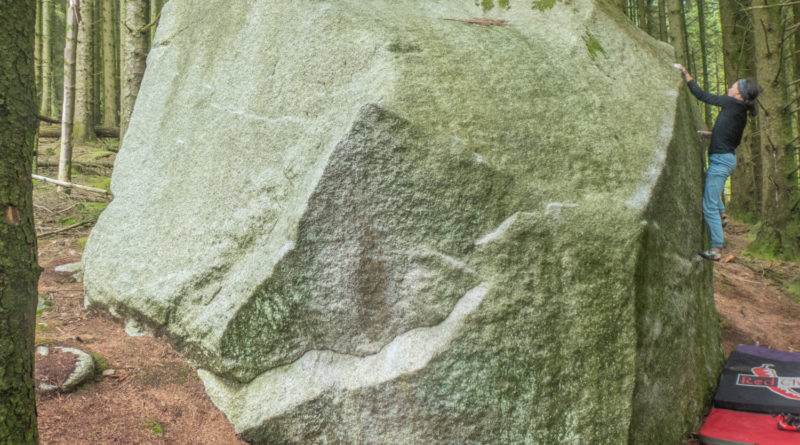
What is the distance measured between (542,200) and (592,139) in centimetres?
66

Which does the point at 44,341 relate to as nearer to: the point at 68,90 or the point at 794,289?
the point at 68,90

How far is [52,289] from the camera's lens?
4957 mm

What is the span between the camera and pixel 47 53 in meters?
14.7

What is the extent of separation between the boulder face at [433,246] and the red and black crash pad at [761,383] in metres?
0.52

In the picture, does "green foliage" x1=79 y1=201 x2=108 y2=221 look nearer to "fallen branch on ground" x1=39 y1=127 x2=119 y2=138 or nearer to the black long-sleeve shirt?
"fallen branch on ground" x1=39 y1=127 x2=119 y2=138

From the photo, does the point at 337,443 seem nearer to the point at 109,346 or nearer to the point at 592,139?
the point at 109,346

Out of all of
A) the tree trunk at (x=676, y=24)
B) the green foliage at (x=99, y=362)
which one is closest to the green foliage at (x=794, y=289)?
the tree trunk at (x=676, y=24)

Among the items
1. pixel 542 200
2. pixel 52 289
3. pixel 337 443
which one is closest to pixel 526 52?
pixel 542 200

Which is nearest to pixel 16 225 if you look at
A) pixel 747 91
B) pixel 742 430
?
pixel 742 430

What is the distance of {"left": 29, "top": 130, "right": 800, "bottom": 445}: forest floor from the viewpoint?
3.18 meters

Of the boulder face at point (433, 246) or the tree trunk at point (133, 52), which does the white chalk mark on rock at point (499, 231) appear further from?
the tree trunk at point (133, 52)

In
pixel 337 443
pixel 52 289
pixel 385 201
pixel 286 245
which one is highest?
pixel 385 201

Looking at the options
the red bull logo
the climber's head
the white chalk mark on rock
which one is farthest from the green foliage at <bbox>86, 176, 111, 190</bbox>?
the red bull logo

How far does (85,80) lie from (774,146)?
12.4 metres
